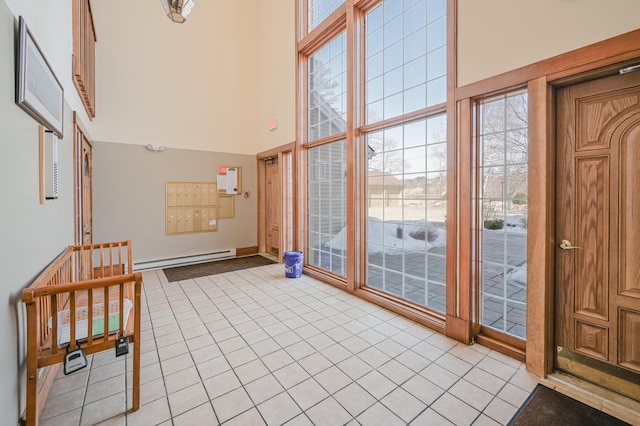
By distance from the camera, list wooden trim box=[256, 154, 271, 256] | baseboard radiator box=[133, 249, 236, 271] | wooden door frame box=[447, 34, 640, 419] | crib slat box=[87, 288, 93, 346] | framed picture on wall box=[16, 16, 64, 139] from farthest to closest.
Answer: wooden trim box=[256, 154, 271, 256], baseboard radiator box=[133, 249, 236, 271], wooden door frame box=[447, 34, 640, 419], crib slat box=[87, 288, 93, 346], framed picture on wall box=[16, 16, 64, 139]

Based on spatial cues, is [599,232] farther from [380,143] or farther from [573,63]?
[380,143]

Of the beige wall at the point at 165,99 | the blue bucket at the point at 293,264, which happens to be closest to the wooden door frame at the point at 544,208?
the beige wall at the point at 165,99

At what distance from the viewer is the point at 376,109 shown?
10.8 feet

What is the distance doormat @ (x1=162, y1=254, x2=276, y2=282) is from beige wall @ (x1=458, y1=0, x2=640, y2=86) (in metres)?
4.14

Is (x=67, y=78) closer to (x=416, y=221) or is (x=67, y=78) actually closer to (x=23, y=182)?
(x=23, y=182)

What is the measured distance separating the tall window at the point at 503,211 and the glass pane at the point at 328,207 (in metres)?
1.80

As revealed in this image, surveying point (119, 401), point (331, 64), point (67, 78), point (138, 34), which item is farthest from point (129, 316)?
point (138, 34)

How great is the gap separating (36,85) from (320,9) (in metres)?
3.94

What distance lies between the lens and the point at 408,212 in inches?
115

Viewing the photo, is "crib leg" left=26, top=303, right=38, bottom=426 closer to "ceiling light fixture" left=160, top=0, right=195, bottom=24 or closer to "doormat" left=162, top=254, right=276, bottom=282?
"ceiling light fixture" left=160, top=0, right=195, bottom=24

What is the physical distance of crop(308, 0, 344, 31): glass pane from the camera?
3.89 m

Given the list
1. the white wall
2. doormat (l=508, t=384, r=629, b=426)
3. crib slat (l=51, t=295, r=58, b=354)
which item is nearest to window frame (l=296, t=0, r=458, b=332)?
doormat (l=508, t=384, r=629, b=426)

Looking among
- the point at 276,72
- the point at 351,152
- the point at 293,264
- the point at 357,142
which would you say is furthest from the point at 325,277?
the point at 276,72

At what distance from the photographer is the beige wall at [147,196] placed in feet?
14.0
